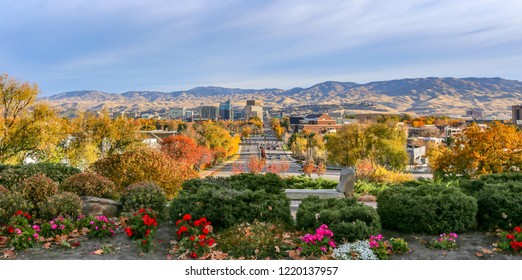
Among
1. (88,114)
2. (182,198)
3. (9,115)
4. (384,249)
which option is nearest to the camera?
(384,249)

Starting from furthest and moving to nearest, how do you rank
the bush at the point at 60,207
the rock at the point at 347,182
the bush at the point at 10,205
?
1. the rock at the point at 347,182
2. the bush at the point at 60,207
3. the bush at the point at 10,205

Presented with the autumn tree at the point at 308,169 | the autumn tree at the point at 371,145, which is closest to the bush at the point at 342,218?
the autumn tree at the point at 308,169

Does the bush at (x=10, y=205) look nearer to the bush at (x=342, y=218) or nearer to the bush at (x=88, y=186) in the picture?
the bush at (x=88, y=186)

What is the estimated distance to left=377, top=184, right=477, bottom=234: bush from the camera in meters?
6.31

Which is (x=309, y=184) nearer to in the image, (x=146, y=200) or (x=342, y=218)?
(x=146, y=200)

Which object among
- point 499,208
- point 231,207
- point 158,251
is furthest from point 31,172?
point 499,208

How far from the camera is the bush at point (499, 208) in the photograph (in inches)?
257

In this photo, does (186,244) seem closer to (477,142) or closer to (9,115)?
(477,142)

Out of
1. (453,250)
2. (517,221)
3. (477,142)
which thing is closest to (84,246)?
(453,250)

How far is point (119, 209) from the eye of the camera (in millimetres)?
8031

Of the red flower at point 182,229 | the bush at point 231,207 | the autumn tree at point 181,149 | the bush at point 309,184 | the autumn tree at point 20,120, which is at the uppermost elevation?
the autumn tree at point 20,120

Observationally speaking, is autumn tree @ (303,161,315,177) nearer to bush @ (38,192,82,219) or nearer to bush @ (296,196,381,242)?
bush @ (296,196,381,242)

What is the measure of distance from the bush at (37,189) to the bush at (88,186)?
0.67m

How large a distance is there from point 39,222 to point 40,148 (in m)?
11.9
